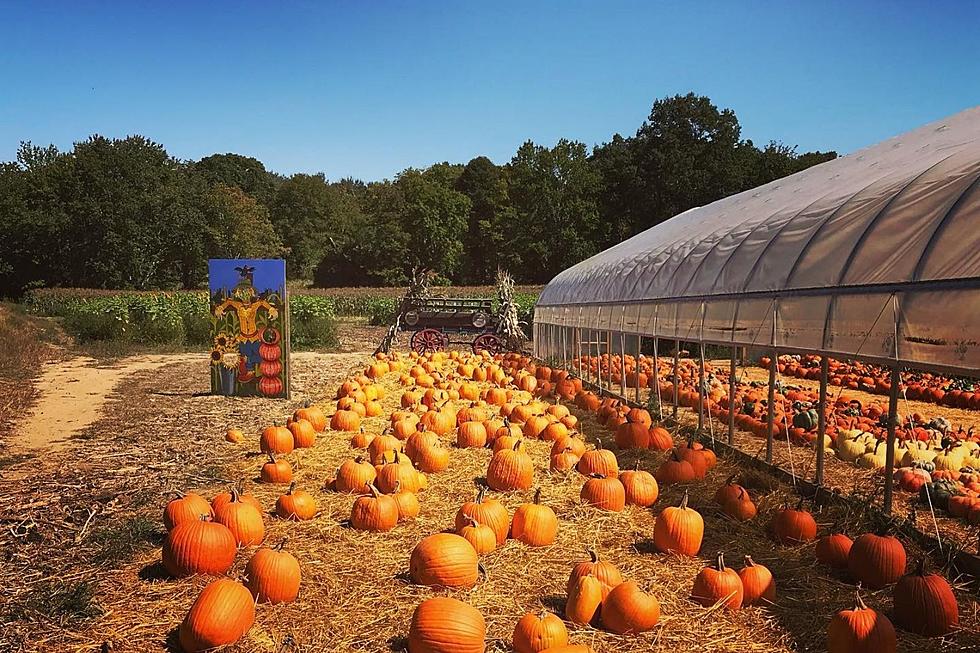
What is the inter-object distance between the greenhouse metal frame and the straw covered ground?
138 cm

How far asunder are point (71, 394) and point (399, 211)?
57.7m

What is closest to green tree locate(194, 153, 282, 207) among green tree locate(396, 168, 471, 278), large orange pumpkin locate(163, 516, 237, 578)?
green tree locate(396, 168, 471, 278)

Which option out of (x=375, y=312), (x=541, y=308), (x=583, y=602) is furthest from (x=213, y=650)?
(x=375, y=312)

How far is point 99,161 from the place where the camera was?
59.9 m

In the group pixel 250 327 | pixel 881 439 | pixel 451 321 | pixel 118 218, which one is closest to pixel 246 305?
pixel 250 327

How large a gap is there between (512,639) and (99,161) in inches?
2667

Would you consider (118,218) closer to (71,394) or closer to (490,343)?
(490,343)

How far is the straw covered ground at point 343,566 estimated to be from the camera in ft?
11.5

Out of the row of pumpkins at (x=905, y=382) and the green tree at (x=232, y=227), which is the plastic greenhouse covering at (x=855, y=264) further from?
the green tree at (x=232, y=227)

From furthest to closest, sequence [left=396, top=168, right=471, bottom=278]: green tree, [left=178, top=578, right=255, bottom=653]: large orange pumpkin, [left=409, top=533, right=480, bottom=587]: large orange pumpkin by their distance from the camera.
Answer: [left=396, top=168, right=471, bottom=278]: green tree < [left=409, top=533, right=480, bottom=587]: large orange pumpkin < [left=178, top=578, right=255, bottom=653]: large orange pumpkin

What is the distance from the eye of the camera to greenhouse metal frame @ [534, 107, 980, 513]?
4.46m

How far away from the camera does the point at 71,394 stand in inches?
511

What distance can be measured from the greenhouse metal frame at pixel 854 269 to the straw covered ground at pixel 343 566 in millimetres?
1379

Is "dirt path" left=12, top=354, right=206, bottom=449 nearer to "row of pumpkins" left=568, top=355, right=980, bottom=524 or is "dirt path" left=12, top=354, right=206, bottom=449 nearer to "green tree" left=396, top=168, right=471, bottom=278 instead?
"row of pumpkins" left=568, top=355, right=980, bottom=524
